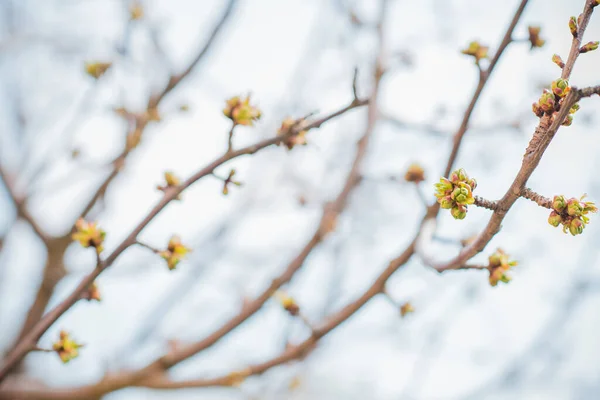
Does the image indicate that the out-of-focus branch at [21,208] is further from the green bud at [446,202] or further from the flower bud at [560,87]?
the flower bud at [560,87]

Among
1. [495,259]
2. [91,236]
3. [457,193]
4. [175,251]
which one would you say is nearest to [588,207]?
[457,193]

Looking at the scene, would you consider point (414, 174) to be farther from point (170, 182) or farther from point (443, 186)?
point (170, 182)

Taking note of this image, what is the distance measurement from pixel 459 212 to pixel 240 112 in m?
0.80

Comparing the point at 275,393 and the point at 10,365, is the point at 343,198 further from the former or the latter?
the point at 275,393

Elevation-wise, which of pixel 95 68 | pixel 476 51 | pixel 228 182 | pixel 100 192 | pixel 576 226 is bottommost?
pixel 576 226

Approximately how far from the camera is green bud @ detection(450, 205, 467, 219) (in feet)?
3.27

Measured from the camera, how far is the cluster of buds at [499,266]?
1359mm

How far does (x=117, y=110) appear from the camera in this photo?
3.05 m

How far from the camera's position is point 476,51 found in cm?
166

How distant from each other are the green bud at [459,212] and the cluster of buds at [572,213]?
0.68ft

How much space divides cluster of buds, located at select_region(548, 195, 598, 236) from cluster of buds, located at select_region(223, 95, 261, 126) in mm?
937

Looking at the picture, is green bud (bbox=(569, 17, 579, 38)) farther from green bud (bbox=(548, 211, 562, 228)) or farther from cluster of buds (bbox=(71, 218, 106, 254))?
cluster of buds (bbox=(71, 218, 106, 254))

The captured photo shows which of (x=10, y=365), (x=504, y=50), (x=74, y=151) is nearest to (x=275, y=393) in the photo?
(x=74, y=151)

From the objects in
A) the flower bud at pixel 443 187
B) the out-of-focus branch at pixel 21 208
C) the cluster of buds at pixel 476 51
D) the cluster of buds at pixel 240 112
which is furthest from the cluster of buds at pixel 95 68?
the flower bud at pixel 443 187
